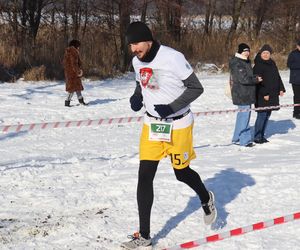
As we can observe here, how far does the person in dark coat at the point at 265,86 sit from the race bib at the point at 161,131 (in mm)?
4603

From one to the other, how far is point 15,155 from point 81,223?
117 inches

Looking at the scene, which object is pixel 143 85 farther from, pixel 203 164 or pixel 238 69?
pixel 238 69

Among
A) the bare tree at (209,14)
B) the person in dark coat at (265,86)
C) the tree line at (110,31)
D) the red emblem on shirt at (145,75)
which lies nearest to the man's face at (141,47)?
the red emblem on shirt at (145,75)

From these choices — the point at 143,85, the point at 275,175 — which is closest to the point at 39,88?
the point at 275,175

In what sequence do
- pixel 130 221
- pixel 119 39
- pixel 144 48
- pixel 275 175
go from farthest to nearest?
pixel 119 39, pixel 275 175, pixel 130 221, pixel 144 48

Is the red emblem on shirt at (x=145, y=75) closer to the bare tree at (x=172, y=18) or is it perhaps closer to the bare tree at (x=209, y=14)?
the bare tree at (x=172, y=18)

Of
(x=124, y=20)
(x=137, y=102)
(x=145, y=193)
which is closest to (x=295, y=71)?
(x=137, y=102)

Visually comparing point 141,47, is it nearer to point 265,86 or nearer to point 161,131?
point 161,131

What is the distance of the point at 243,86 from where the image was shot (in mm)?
8148

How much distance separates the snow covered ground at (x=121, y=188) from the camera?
4582mm

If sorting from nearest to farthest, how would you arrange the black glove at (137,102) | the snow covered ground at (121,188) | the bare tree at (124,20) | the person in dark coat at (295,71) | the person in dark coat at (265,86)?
the black glove at (137,102)
the snow covered ground at (121,188)
the person in dark coat at (265,86)
the person in dark coat at (295,71)
the bare tree at (124,20)

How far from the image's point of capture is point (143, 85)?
14.0 ft

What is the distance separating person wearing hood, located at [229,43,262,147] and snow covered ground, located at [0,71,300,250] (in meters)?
0.29

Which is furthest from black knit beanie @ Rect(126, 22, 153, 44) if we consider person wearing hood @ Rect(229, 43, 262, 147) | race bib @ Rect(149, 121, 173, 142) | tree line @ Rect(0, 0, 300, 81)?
tree line @ Rect(0, 0, 300, 81)
